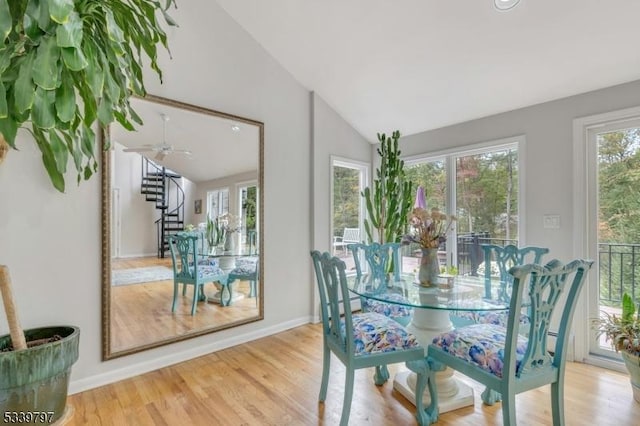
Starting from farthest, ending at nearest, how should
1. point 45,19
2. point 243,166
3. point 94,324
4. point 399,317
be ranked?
1. point 243,166
2. point 399,317
3. point 94,324
4. point 45,19

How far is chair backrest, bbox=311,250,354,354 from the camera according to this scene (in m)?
1.80

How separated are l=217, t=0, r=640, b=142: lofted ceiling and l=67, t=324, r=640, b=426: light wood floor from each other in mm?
2321

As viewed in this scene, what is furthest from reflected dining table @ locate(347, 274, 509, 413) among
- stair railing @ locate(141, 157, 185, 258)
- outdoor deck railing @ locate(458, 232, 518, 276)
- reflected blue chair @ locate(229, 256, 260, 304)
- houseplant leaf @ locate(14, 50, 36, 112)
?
houseplant leaf @ locate(14, 50, 36, 112)

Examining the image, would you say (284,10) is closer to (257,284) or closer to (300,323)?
(257,284)

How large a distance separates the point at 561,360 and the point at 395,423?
0.95 meters

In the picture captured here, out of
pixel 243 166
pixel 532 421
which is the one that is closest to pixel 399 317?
pixel 532 421

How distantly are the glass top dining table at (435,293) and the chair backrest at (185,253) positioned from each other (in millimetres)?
1428

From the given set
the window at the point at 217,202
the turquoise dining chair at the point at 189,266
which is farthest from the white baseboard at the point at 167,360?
the window at the point at 217,202

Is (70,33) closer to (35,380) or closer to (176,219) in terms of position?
(35,380)

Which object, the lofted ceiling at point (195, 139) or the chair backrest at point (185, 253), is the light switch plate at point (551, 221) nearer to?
the lofted ceiling at point (195, 139)

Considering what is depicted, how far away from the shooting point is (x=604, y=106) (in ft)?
8.63

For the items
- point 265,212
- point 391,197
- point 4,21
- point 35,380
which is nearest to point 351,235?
point 391,197

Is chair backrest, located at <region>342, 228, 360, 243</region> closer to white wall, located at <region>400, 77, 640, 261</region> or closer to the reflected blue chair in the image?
the reflected blue chair

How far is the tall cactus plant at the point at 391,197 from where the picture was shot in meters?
3.80
